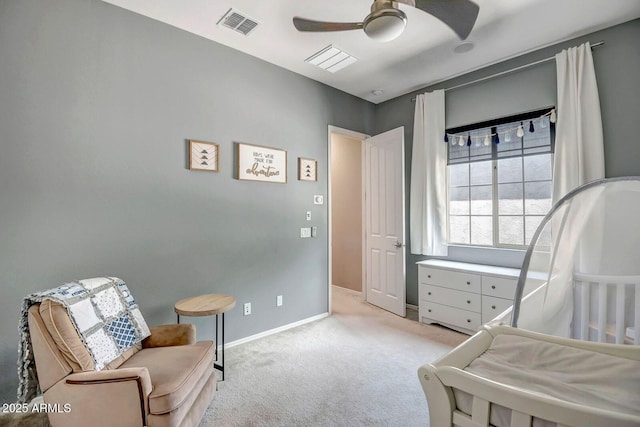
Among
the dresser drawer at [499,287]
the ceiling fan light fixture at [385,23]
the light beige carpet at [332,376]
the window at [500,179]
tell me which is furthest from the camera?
the window at [500,179]

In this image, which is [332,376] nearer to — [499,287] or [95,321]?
[95,321]

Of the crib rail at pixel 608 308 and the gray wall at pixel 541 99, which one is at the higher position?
the gray wall at pixel 541 99

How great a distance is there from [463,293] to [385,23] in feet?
8.71

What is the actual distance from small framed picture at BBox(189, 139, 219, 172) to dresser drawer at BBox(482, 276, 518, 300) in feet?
9.46

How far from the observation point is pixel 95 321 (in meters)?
1.62

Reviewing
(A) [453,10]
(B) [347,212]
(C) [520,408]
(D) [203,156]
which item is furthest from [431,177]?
(C) [520,408]

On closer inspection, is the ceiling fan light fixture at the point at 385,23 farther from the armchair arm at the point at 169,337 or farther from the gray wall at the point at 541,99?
the armchair arm at the point at 169,337

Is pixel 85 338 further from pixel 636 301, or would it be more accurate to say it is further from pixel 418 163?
pixel 418 163

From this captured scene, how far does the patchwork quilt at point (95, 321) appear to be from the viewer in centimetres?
148

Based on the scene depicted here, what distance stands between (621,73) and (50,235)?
15.3 feet

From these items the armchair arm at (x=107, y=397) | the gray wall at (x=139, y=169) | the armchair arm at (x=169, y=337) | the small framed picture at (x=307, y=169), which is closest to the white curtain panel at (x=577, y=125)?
the small framed picture at (x=307, y=169)

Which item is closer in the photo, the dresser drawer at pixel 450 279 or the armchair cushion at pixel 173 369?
the armchair cushion at pixel 173 369

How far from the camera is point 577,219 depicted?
1780 mm

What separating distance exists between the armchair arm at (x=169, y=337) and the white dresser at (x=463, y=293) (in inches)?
99.9
